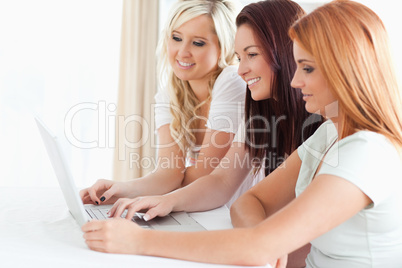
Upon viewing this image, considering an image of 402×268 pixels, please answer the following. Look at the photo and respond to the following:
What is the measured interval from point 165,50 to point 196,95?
285mm

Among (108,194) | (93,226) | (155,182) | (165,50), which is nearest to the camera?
(93,226)

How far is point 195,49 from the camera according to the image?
2004 millimetres

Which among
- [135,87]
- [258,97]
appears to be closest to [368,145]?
[258,97]

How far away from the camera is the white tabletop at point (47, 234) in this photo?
0.93 meters

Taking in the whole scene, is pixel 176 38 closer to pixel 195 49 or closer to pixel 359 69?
pixel 195 49

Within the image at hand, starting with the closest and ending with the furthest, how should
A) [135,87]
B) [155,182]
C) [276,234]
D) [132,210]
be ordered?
[276,234]
[132,210]
[155,182]
[135,87]

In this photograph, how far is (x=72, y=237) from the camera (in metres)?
1.11

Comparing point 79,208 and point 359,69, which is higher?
point 359,69

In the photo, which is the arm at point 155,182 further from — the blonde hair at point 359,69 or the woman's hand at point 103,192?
the blonde hair at point 359,69

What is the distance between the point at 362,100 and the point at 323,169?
18 centimetres

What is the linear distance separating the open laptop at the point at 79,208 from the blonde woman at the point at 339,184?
12 cm

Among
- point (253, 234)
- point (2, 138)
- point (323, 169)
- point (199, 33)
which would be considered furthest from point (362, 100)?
point (2, 138)

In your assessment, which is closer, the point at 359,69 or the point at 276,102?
the point at 359,69

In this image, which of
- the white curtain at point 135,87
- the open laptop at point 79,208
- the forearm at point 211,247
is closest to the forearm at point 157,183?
the open laptop at point 79,208
